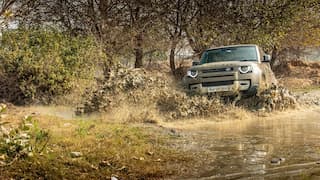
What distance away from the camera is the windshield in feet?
47.6

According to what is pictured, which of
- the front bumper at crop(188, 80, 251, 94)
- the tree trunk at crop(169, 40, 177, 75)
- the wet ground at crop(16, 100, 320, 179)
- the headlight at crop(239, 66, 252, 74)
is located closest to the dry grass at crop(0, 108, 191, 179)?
the wet ground at crop(16, 100, 320, 179)

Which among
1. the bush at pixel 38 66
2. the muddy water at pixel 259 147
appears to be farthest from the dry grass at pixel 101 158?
the bush at pixel 38 66

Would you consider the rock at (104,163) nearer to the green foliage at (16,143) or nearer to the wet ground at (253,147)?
the green foliage at (16,143)

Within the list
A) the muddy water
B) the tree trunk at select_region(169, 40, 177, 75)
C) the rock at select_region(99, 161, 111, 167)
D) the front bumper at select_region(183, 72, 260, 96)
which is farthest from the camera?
the tree trunk at select_region(169, 40, 177, 75)

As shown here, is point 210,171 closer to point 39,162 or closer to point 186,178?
point 186,178

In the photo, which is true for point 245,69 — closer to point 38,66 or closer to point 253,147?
point 38,66

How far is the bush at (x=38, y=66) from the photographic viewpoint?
14.4 metres

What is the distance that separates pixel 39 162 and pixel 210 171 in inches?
74.7

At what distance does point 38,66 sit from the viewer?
14.3 meters

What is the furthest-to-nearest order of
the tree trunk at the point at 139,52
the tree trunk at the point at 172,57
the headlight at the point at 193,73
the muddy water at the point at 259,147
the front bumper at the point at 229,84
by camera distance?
1. the tree trunk at the point at 172,57
2. the tree trunk at the point at 139,52
3. the headlight at the point at 193,73
4. the front bumper at the point at 229,84
5. the muddy water at the point at 259,147

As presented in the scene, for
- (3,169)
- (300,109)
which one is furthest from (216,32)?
(3,169)

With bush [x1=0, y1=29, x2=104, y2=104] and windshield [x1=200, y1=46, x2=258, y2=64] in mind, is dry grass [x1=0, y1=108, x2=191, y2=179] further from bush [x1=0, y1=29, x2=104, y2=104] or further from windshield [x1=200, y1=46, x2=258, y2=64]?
windshield [x1=200, y1=46, x2=258, y2=64]

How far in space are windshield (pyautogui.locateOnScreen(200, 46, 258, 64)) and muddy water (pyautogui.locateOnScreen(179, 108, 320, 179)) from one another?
2659mm

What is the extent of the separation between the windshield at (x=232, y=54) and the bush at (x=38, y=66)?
10.9 feet
